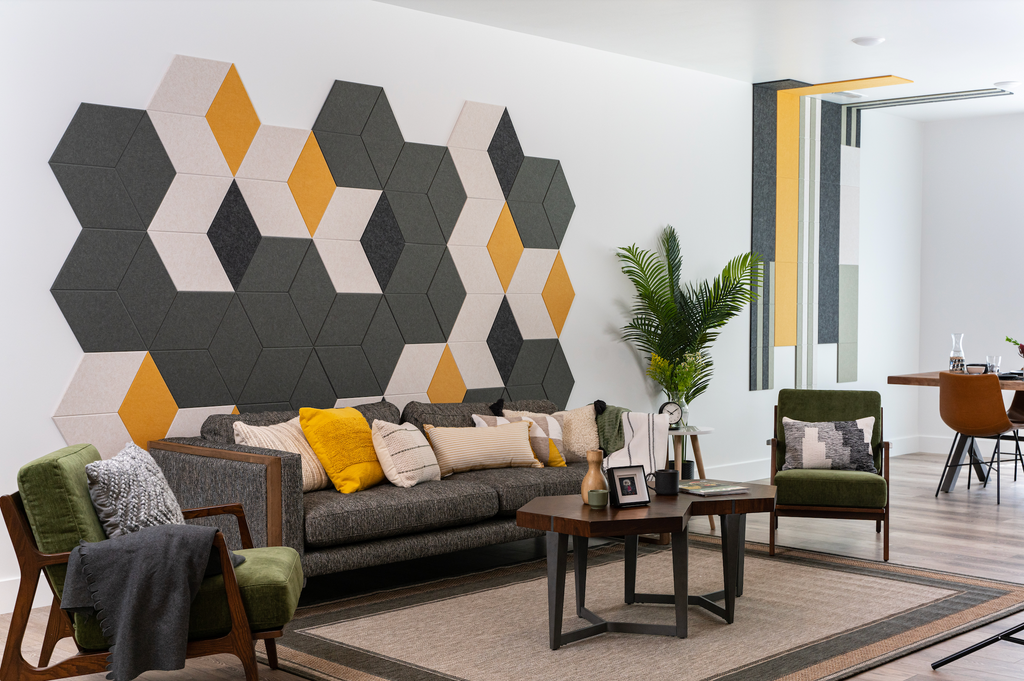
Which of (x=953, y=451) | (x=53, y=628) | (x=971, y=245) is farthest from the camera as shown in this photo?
(x=971, y=245)

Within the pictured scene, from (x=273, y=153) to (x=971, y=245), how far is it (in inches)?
282

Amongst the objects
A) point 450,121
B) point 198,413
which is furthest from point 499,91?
point 198,413

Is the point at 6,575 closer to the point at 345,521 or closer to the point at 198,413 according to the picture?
the point at 198,413

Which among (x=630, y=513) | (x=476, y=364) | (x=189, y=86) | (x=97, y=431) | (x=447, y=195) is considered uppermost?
(x=189, y=86)

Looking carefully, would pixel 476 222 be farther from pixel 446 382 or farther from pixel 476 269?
pixel 446 382

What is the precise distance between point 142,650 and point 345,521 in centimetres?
136

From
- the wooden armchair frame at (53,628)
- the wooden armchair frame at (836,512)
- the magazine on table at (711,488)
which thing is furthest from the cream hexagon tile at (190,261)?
the wooden armchair frame at (836,512)

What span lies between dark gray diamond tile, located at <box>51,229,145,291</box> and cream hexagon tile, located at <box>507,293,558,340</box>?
8.07ft

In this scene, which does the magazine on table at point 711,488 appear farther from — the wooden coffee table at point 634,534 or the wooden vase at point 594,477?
the wooden vase at point 594,477

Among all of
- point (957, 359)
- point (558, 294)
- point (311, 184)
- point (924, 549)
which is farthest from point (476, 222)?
point (957, 359)

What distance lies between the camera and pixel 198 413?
488cm

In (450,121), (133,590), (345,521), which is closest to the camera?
(133,590)

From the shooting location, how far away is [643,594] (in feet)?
13.9

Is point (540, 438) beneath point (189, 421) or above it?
beneath
